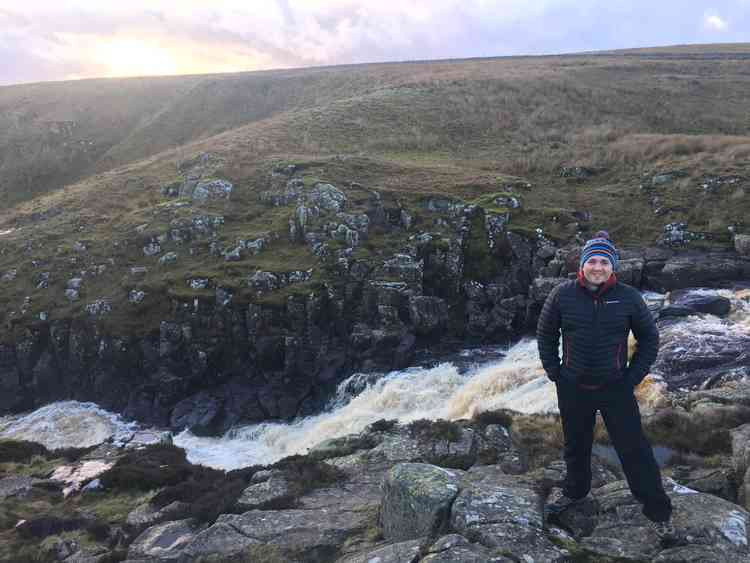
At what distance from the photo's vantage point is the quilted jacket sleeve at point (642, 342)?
8.98 meters

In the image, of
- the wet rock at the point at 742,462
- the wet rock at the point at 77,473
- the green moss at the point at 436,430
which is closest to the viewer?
the wet rock at the point at 742,462

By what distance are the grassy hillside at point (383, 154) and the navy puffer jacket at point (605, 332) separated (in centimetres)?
2377

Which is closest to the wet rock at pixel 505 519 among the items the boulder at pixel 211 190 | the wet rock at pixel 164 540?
the wet rock at pixel 164 540

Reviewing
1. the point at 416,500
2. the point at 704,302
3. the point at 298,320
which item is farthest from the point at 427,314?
the point at 416,500


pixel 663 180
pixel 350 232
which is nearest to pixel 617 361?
pixel 350 232

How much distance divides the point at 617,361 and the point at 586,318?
0.88 metres

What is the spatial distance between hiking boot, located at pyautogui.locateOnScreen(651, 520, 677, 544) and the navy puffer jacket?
252 centimetres

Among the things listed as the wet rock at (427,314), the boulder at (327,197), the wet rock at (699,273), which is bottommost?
the wet rock at (427,314)

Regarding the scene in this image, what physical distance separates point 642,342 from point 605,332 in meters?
0.70

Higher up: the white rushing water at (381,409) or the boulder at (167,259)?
the boulder at (167,259)

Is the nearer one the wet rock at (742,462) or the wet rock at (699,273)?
the wet rock at (742,462)

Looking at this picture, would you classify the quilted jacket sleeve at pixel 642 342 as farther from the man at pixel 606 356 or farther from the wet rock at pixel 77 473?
the wet rock at pixel 77 473

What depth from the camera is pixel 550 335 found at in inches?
380

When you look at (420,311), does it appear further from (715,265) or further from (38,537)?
(38,537)
